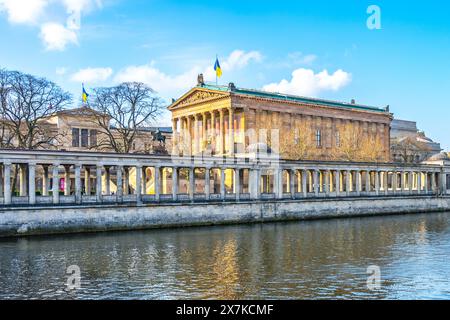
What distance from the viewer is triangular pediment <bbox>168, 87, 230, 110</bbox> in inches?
3739

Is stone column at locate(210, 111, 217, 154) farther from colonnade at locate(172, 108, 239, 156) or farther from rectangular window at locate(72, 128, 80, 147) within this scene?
rectangular window at locate(72, 128, 80, 147)

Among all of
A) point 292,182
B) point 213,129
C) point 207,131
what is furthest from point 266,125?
point 292,182

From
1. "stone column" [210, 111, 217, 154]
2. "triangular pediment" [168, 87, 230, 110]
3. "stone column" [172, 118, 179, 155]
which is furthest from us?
"stone column" [210, 111, 217, 154]

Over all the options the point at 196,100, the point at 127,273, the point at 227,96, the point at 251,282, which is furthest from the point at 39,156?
the point at 196,100

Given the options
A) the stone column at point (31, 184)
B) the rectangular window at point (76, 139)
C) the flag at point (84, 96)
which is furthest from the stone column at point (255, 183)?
the rectangular window at point (76, 139)

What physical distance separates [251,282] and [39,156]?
84.0ft

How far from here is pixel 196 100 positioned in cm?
10044

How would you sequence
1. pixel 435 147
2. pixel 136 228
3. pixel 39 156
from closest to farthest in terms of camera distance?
1. pixel 39 156
2. pixel 136 228
3. pixel 435 147

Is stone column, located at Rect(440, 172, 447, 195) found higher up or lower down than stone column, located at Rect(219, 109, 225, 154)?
lower down

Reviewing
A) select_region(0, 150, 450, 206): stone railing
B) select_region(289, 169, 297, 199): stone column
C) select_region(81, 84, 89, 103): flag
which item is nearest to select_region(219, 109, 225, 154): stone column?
select_region(0, 150, 450, 206): stone railing

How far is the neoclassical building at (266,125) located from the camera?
9212 centimetres

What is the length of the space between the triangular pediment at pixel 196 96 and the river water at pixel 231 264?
163 ft

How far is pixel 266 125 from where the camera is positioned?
318 ft
